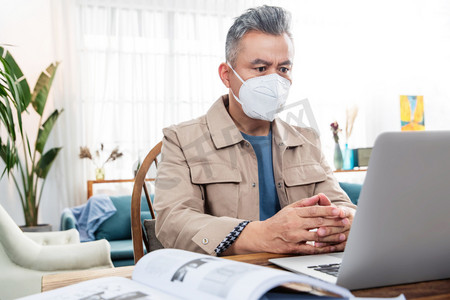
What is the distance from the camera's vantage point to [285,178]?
4.30 ft

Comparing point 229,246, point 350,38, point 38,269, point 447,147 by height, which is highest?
point 350,38

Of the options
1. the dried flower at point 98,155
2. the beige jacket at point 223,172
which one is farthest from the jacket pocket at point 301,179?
the dried flower at point 98,155

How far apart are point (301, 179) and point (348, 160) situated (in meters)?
3.65

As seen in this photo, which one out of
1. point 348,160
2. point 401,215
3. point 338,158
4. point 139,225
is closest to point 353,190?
point 338,158

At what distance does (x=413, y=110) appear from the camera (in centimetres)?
485

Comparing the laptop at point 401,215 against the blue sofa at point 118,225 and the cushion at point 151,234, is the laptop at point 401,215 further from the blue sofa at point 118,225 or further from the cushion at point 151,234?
the blue sofa at point 118,225

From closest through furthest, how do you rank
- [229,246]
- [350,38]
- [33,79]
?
[229,246]
[33,79]
[350,38]

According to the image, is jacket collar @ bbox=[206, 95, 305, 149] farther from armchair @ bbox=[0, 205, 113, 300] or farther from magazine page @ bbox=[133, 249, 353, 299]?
armchair @ bbox=[0, 205, 113, 300]

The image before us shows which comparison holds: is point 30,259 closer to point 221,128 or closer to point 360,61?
point 221,128

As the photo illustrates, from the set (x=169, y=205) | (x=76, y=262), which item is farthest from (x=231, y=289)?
(x=76, y=262)

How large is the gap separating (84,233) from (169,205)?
2847 millimetres

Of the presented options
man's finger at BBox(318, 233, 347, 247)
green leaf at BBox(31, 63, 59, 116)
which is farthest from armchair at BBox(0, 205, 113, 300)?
green leaf at BBox(31, 63, 59, 116)

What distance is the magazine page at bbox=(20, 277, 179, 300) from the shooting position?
0.46 m

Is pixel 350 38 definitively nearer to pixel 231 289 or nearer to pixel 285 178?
pixel 285 178
